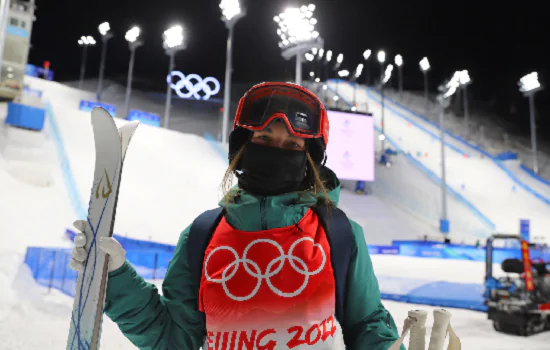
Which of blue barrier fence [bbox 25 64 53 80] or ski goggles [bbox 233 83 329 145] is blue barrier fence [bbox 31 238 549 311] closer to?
ski goggles [bbox 233 83 329 145]

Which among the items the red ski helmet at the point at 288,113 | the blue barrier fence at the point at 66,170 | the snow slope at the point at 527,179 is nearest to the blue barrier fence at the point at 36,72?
the blue barrier fence at the point at 66,170

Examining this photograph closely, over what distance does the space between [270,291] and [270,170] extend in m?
0.48

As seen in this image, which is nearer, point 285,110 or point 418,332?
point 418,332

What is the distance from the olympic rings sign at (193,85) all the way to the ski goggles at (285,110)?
3091 centimetres

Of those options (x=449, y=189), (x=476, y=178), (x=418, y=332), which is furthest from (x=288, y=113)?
(x=476, y=178)

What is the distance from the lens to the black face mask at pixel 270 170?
5.49 ft

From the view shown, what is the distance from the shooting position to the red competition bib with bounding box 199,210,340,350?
57.0 inches

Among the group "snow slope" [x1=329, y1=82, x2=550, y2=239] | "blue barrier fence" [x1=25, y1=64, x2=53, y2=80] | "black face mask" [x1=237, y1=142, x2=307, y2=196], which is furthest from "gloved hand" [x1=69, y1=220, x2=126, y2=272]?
"blue barrier fence" [x1=25, y1=64, x2=53, y2=80]

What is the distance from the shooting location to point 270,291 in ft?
4.84

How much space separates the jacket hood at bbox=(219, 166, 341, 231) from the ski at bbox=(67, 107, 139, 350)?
45 cm

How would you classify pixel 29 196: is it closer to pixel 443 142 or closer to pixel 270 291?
pixel 270 291

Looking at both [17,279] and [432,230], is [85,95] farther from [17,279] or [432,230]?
[17,279]

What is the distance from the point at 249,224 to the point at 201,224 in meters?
0.22

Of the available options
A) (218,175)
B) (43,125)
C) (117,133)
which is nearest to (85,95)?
(43,125)
